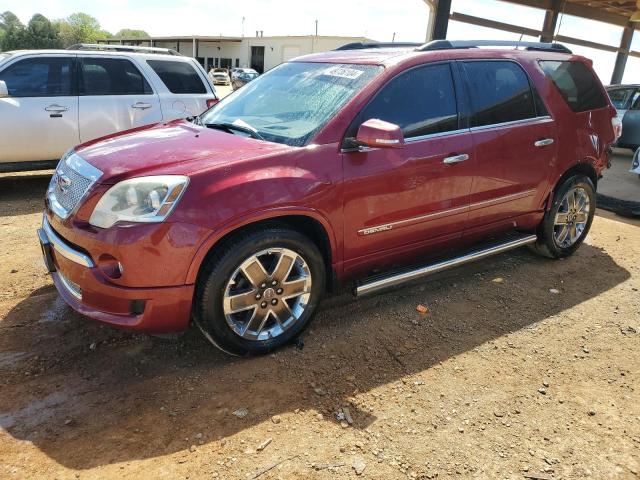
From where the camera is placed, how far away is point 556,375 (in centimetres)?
315

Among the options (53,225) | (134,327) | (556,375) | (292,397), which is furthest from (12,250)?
(556,375)

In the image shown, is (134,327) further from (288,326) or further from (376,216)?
(376,216)

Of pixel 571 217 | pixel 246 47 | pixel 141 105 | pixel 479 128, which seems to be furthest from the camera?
Result: pixel 246 47

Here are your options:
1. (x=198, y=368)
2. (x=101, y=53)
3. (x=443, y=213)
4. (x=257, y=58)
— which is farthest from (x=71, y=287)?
(x=257, y=58)

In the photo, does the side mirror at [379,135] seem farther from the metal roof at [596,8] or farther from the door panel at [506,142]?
the metal roof at [596,8]

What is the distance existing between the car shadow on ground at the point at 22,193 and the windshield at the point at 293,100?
10.5 feet

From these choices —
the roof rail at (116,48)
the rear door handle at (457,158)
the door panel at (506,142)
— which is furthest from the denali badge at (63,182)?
the roof rail at (116,48)

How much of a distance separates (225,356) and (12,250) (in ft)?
8.76

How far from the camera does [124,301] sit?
2676 mm

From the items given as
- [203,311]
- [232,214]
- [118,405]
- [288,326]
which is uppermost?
[232,214]

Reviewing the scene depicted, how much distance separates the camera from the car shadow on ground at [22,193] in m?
5.87

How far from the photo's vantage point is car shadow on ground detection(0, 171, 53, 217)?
5867 mm

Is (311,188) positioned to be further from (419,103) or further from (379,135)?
(419,103)

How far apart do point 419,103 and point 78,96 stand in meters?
4.94
